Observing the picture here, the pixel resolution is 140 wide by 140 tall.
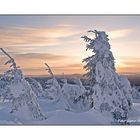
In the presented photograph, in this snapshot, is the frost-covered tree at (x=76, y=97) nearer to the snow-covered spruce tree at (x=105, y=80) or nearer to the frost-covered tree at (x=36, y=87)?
the snow-covered spruce tree at (x=105, y=80)

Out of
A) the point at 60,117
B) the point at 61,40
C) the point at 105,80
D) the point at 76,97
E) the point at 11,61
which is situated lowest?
the point at 60,117

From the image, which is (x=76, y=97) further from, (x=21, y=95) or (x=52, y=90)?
(x=21, y=95)

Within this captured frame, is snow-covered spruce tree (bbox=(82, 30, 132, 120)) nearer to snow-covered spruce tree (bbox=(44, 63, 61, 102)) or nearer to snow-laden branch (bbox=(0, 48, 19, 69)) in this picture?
snow-covered spruce tree (bbox=(44, 63, 61, 102))

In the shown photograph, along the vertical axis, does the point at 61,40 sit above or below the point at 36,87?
above

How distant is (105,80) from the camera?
2.58 m

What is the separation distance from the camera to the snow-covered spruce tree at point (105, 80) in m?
2.57

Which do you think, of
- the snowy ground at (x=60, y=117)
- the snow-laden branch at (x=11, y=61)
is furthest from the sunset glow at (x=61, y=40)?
the snowy ground at (x=60, y=117)

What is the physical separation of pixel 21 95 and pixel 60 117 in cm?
35

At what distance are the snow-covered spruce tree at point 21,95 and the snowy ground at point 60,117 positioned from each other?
0.04 m

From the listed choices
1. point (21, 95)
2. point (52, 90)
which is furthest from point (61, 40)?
→ point (21, 95)

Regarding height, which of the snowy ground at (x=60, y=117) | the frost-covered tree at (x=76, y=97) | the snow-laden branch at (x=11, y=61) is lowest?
the snowy ground at (x=60, y=117)
